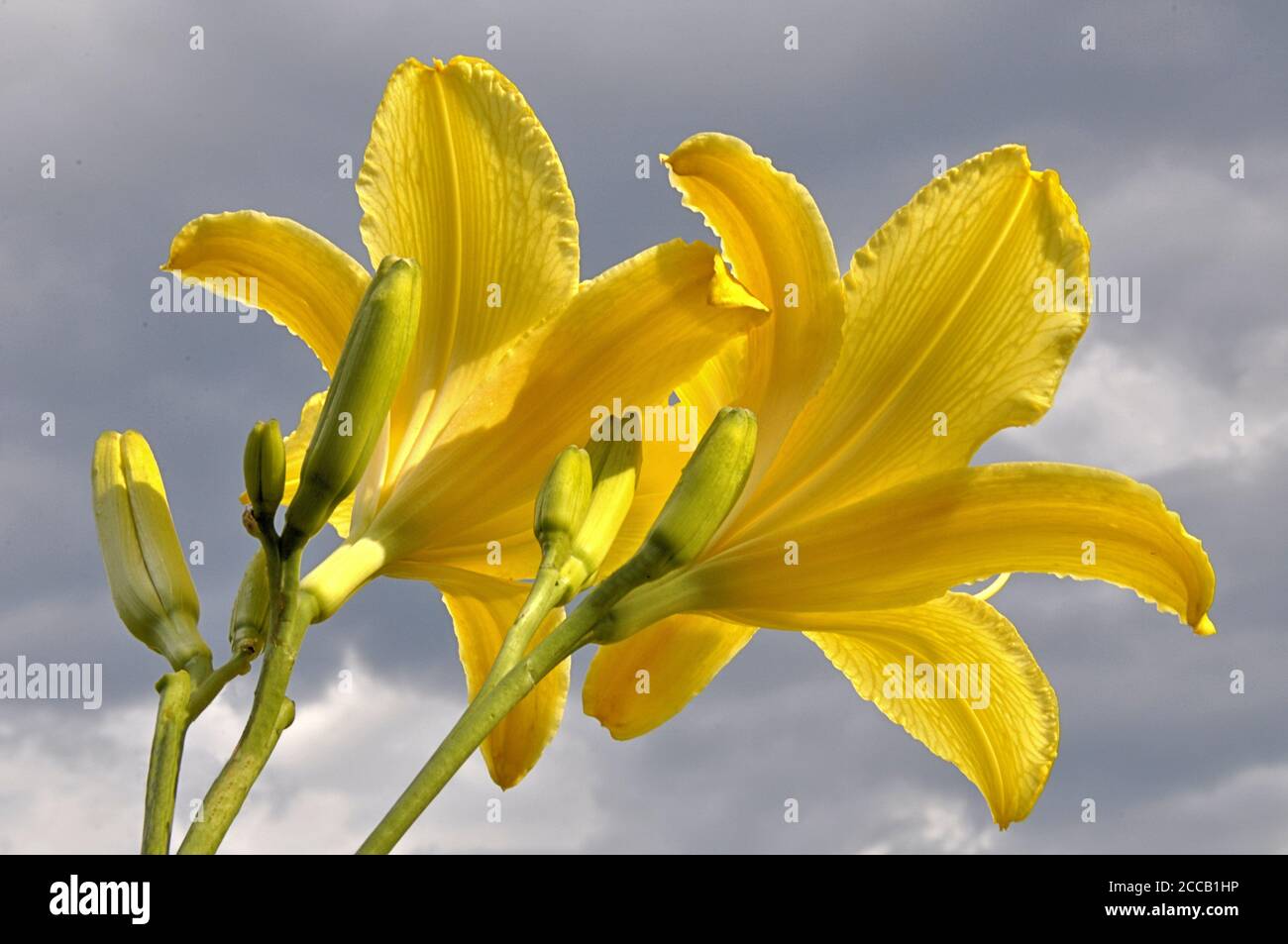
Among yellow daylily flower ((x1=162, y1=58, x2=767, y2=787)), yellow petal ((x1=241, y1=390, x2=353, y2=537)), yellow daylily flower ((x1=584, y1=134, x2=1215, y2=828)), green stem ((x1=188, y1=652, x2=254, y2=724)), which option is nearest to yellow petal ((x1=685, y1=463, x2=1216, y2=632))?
yellow daylily flower ((x1=584, y1=134, x2=1215, y2=828))

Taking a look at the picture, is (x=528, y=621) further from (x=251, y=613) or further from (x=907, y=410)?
(x=907, y=410)

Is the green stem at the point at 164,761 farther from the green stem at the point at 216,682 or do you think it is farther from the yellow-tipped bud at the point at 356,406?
the yellow-tipped bud at the point at 356,406

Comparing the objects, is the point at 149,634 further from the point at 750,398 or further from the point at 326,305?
the point at 750,398

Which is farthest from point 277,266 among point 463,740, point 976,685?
point 976,685
